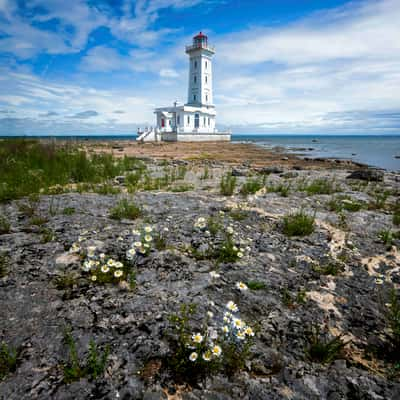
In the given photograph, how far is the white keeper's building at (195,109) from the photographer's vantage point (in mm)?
50938

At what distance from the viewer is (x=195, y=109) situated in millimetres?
53219

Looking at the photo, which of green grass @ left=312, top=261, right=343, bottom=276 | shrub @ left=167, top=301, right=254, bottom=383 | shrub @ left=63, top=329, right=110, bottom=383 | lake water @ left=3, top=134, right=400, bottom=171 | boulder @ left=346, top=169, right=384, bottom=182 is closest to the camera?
shrub @ left=63, top=329, right=110, bottom=383

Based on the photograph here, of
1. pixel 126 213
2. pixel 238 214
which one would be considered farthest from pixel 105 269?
pixel 238 214

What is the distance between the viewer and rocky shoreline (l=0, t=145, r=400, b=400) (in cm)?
192

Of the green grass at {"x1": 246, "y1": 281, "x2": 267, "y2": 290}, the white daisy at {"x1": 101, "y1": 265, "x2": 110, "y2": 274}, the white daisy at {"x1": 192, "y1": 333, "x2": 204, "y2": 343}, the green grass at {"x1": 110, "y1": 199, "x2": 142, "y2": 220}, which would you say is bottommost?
the green grass at {"x1": 246, "y1": 281, "x2": 267, "y2": 290}

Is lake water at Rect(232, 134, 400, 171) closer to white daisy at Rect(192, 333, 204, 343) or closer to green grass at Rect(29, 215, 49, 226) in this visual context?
white daisy at Rect(192, 333, 204, 343)

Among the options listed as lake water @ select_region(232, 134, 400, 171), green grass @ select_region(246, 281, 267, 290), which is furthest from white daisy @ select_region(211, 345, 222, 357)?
lake water @ select_region(232, 134, 400, 171)

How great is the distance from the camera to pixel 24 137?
11.8m

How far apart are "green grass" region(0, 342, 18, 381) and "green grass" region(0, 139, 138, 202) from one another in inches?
194

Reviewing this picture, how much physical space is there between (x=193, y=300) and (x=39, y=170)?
7.77m

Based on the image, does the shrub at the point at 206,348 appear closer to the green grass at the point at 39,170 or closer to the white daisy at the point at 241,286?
the white daisy at the point at 241,286

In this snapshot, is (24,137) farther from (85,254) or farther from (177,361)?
(177,361)

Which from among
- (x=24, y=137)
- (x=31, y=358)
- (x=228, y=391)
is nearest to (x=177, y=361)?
(x=228, y=391)

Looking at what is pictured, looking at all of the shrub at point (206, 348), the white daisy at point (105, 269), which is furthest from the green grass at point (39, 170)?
the shrub at point (206, 348)
